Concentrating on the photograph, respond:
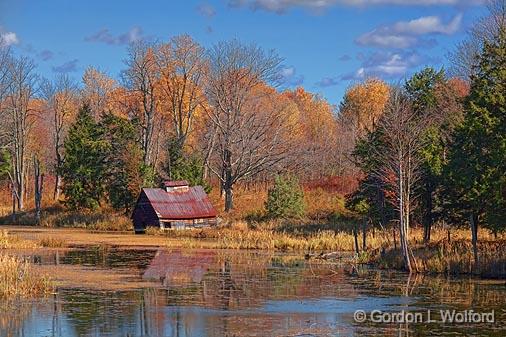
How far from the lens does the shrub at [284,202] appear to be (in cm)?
5356

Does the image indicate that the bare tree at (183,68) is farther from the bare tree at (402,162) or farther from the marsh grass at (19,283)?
the marsh grass at (19,283)

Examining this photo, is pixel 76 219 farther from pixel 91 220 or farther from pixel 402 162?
pixel 402 162

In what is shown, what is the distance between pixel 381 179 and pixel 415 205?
119 inches

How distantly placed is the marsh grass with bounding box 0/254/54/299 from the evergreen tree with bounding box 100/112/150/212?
120 feet

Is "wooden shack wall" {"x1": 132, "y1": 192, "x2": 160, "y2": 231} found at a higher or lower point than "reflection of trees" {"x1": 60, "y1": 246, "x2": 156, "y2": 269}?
higher

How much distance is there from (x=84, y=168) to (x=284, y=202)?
19.1m

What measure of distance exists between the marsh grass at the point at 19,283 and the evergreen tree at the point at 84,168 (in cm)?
3870

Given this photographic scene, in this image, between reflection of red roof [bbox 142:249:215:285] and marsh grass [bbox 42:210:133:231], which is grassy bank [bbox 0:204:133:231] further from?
reflection of red roof [bbox 142:249:215:285]

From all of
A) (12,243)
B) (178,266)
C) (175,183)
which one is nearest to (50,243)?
(12,243)

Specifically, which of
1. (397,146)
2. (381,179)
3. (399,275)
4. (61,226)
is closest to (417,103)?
(381,179)

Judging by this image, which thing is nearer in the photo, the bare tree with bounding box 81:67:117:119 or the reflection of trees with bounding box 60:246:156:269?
the reflection of trees with bounding box 60:246:156:269

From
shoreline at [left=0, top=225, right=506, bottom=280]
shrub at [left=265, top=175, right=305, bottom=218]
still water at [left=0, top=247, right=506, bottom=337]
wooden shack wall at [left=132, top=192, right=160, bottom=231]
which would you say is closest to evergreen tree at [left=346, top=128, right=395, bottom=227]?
shoreline at [left=0, top=225, right=506, bottom=280]

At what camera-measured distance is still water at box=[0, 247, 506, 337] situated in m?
19.0

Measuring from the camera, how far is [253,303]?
23266mm
